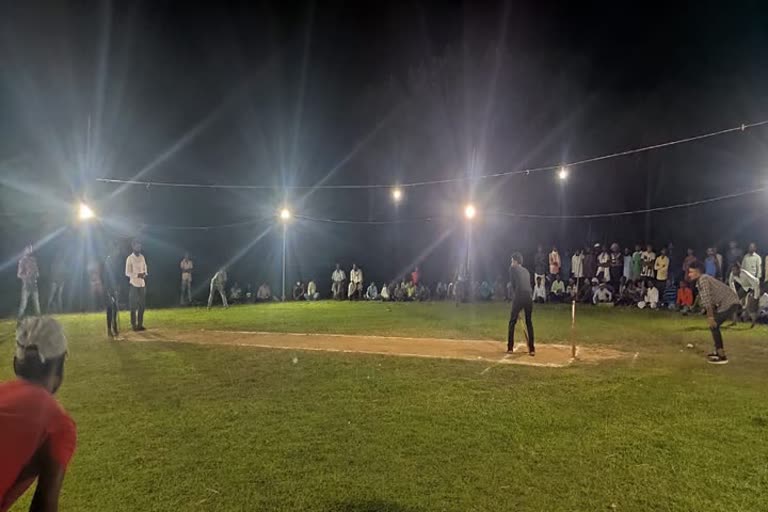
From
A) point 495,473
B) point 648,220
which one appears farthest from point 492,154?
point 495,473

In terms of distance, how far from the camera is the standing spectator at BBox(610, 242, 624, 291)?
925 inches

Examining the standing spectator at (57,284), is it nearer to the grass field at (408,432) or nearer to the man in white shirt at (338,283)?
the man in white shirt at (338,283)

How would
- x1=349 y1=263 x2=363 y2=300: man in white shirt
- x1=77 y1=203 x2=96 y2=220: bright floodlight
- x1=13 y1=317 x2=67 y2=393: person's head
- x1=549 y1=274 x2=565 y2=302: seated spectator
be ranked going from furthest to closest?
x1=349 y1=263 x2=363 y2=300: man in white shirt < x1=549 y1=274 x2=565 y2=302: seated spectator < x1=77 y1=203 x2=96 y2=220: bright floodlight < x1=13 y1=317 x2=67 y2=393: person's head


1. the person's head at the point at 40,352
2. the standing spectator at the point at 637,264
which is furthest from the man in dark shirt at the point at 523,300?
the standing spectator at the point at 637,264

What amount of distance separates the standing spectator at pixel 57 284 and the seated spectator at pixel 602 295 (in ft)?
69.1

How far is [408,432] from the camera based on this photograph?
6.77 metres

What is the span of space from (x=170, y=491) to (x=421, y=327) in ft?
38.1

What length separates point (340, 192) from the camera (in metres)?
32.5

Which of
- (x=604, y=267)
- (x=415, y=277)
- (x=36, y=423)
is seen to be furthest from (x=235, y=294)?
(x=36, y=423)

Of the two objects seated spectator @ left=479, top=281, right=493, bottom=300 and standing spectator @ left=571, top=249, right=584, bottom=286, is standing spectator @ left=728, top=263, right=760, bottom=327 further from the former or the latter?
seated spectator @ left=479, top=281, right=493, bottom=300

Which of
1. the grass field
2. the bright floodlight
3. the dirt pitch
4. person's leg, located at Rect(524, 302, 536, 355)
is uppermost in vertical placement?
the bright floodlight

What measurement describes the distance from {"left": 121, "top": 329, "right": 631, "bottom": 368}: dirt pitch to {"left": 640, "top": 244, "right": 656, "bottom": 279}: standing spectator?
1095 cm

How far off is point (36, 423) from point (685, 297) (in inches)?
836

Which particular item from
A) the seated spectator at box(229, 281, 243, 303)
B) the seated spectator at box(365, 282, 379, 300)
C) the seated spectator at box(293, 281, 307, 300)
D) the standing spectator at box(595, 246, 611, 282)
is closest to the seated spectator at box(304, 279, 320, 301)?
the seated spectator at box(293, 281, 307, 300)
